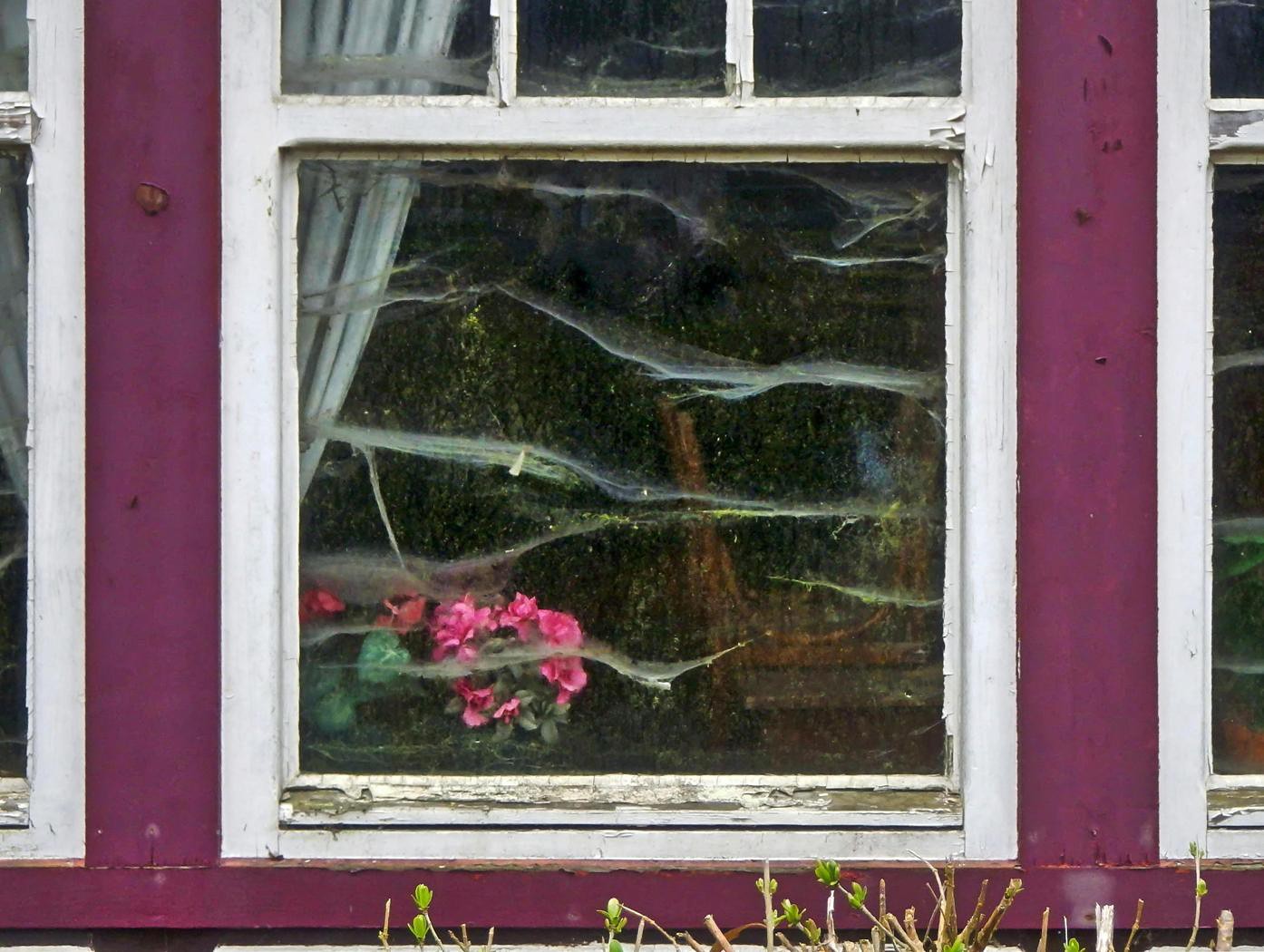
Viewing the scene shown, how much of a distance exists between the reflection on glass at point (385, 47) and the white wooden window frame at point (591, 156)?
0.11ft

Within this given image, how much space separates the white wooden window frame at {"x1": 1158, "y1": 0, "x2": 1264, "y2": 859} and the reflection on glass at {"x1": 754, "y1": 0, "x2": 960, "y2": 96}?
0.32 m

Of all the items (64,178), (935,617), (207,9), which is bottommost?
(935,617)

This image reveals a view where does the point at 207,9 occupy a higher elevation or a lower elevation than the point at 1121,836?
higher

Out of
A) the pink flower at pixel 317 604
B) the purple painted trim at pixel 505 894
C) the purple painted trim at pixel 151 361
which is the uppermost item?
the purple painted trim at pixel 151 361

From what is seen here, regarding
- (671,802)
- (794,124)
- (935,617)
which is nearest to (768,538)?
(935,617)

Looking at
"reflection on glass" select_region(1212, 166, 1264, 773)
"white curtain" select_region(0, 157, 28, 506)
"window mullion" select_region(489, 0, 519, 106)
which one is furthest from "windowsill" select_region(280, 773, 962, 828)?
"window mullion" select_region(489, 0, 519, 106)

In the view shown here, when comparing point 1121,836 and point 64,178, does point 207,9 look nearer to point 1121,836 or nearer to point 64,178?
point 64,178

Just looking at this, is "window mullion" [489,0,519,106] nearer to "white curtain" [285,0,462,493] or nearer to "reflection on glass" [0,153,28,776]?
"white curtain" [285,0,462,493]

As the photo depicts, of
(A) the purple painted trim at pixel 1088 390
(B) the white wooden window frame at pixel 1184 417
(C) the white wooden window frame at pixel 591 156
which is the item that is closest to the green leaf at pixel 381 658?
(C) the white wooden window frame at pixel 591 156

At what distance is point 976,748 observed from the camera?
2252 millimetres

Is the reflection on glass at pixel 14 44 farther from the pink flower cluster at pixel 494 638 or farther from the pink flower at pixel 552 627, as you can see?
the pink flower at pixel 552 627

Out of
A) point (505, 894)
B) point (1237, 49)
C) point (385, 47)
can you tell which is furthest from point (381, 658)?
point (1237, 49)

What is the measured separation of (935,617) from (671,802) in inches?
19.4

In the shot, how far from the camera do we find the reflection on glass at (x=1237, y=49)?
7.48ft
